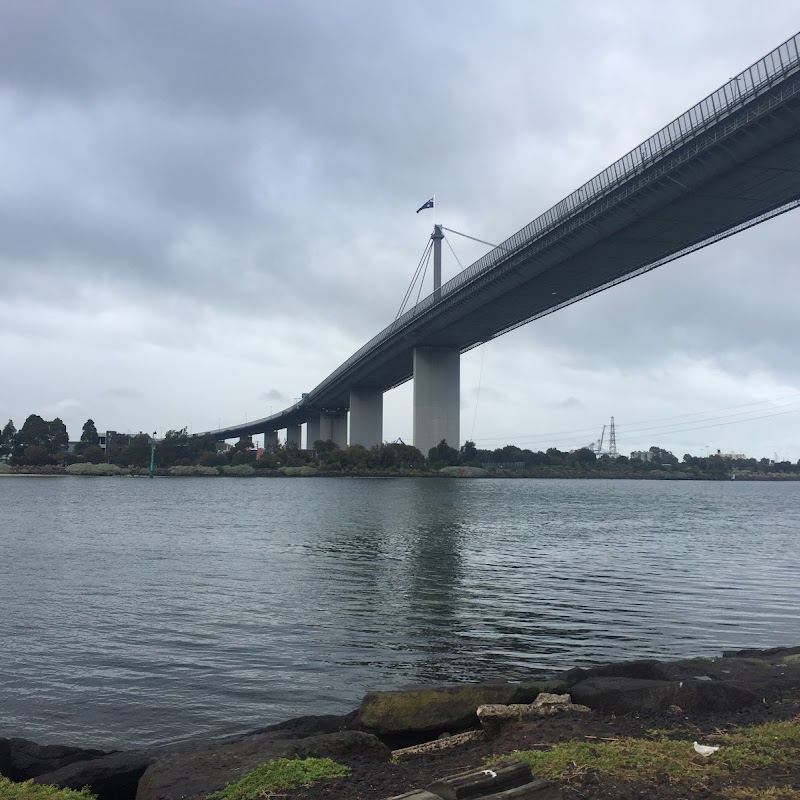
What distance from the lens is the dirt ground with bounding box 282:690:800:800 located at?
5.49 metres

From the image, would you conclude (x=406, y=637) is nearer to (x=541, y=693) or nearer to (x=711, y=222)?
(x=541, y=693)

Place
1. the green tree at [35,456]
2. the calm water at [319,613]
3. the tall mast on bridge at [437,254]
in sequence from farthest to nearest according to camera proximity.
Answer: the green tree at [35,456] → the tall mast on bridge at [437,254] → the calm water at [319,613]

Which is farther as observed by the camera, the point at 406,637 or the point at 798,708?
the point at 406,637

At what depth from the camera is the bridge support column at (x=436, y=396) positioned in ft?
333

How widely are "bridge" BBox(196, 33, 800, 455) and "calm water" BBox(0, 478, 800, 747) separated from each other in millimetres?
23721

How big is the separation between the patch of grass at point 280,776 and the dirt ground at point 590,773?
0.15 metres

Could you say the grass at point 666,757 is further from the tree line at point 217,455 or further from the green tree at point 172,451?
the green tree at point 172,451

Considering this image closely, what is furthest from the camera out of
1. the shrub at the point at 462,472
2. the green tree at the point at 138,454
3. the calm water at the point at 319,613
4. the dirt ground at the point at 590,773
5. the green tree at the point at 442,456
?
the green tree at the point at 138,454

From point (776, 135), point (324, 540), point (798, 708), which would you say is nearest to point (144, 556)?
point (324, 540)

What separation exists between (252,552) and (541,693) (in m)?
21.0

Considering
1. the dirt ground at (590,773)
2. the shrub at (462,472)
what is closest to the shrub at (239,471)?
the shrub at (462,472)

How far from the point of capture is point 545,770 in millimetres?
5785

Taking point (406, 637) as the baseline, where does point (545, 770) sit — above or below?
above

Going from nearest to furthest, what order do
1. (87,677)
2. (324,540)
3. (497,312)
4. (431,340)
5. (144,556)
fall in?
(87,677)
(144,556)
(324,540)
(497,312)
(431,340)
